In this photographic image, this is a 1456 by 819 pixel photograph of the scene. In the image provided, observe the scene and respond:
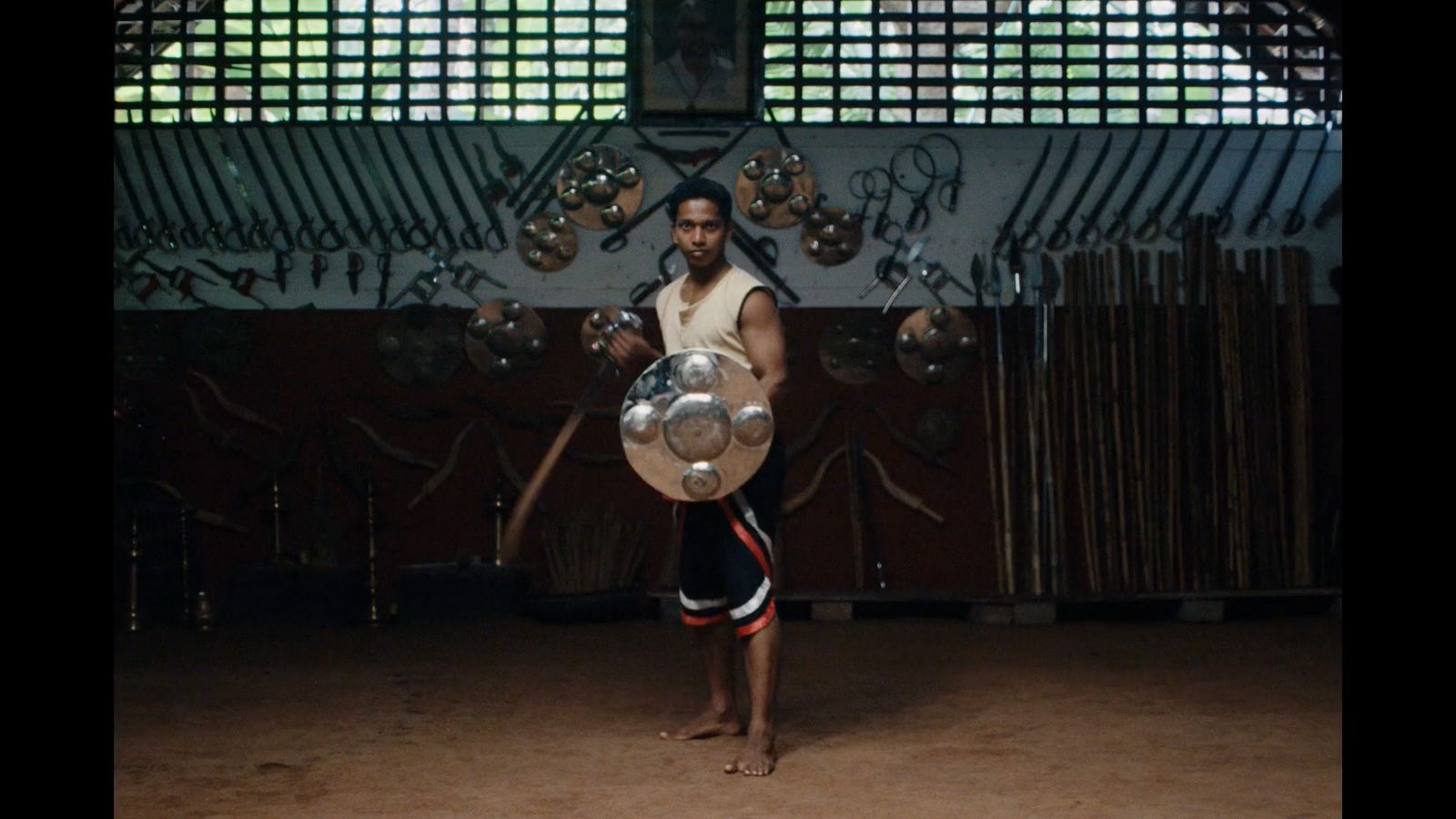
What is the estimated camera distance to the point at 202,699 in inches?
214

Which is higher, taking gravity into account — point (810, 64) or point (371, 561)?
point (810, 64)

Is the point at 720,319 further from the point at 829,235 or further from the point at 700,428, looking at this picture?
the point at 829,235

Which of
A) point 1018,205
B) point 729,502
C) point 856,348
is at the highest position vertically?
point 1018,205

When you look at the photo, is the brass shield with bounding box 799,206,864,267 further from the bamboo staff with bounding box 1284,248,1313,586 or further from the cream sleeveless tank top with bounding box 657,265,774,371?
the cream sleeveless tank top with bounding box 657,265,774,371

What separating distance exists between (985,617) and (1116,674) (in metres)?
1.73

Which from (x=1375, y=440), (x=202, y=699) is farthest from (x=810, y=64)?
(x=1375, y=440)

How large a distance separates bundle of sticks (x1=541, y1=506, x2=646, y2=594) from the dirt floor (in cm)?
40

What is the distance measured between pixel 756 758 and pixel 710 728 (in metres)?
0.51

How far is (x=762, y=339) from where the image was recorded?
442cm

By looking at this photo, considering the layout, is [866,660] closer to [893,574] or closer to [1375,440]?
[893,574]

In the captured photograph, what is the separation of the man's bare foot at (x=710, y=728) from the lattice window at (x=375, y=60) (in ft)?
14.8

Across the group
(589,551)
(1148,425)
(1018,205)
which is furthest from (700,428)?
(1018,205)

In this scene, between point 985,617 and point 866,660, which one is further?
point 985,617

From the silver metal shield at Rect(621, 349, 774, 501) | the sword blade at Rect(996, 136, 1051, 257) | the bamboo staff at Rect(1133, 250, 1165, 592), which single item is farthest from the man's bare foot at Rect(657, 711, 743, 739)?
the sword blade at Rect(996, 136, 1051, 257)
